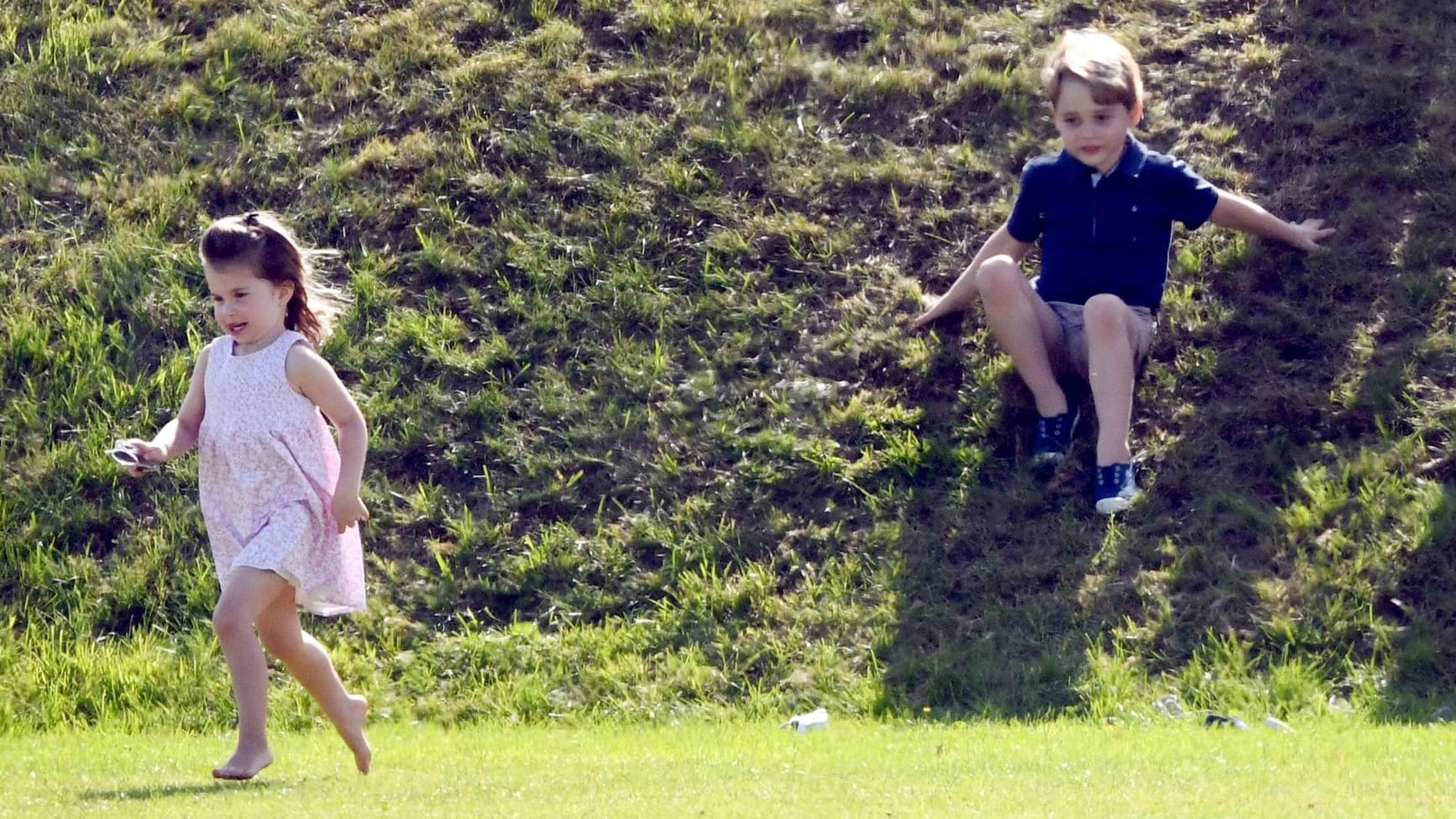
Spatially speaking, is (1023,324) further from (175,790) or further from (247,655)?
(175,790)

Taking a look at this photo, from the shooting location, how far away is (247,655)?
16.3 ft

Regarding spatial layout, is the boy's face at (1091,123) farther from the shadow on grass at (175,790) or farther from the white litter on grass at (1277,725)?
the shadow on grass at (175,790)

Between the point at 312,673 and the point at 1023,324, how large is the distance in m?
3.20

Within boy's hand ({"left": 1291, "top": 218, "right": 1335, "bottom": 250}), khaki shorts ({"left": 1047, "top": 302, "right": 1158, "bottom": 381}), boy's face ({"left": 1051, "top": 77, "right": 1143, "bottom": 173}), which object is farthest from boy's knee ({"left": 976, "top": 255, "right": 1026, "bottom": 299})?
boy's hand ({"left": 1291, "top": 218, "right": 1335, "bottom": 250})

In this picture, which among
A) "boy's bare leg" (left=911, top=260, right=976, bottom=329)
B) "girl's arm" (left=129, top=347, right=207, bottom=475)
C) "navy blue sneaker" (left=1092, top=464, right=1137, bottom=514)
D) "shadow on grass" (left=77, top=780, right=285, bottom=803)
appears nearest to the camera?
"shadow on grass" (left=77, top=780, right=285, bottom=803)

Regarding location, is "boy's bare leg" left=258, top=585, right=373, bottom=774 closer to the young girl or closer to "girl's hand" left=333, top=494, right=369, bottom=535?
the young girl

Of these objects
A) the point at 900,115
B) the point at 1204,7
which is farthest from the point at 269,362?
the point at 1204,7

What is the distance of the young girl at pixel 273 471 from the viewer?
5.01 m

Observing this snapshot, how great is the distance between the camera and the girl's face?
5.17m

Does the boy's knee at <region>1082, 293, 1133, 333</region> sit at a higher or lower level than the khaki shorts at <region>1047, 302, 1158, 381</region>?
higher

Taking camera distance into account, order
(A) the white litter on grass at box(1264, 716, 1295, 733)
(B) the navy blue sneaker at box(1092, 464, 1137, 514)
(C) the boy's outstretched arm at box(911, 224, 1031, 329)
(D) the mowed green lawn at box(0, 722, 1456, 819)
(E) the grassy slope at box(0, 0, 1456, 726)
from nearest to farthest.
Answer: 1. (D) the mowed green lawn at box(0, 722, 1456, 819)
2. (A) the white litter on grass at box(1264, 716, 1295, 733)
3. (E) the grassy slope at box(0, 0, 1456, 726)
4. (B) the navy blue sneaker at box(1092, 464, 1137, 514)
5. (C) the boy's outstretched arm at box(911, 224, 1031, 329)

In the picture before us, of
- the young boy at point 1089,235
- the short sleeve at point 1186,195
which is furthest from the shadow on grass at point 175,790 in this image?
the short sleeve at point 1186,195

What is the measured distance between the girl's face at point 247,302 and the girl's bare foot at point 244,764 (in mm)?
1112

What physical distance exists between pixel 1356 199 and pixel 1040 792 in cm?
434
